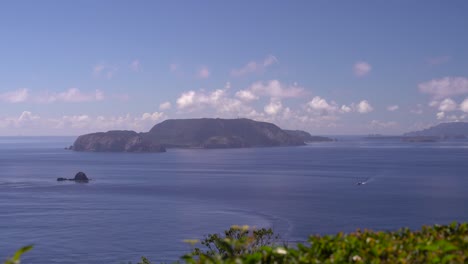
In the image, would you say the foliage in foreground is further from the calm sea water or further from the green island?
the calm sea water

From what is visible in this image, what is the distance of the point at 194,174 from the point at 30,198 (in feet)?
255

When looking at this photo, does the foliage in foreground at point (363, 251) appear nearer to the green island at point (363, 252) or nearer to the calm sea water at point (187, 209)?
the green island at point (363, 252)

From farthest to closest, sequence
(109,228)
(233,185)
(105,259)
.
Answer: (233,185), (109,228), (105,259)

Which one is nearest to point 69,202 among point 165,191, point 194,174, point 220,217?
point 165,191

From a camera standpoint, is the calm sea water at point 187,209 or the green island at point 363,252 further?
the calm sea water at point 187,209

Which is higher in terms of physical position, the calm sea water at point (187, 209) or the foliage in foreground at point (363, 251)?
the foliage in foreground at point (363, 251)

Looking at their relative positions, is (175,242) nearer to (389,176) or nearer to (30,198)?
(30,198)

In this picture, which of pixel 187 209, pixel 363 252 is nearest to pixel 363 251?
pixel 363 252

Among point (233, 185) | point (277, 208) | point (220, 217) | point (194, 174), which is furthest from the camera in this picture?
point (194, 174)

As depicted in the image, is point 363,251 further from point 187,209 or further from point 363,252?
point 187,209

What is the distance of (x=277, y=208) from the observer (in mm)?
105188

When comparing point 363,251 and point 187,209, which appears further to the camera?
point 187,209

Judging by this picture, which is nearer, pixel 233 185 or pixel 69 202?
pixel 69 202

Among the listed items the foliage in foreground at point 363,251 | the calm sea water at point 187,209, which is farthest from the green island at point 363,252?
the calm sea water at point 187,209
